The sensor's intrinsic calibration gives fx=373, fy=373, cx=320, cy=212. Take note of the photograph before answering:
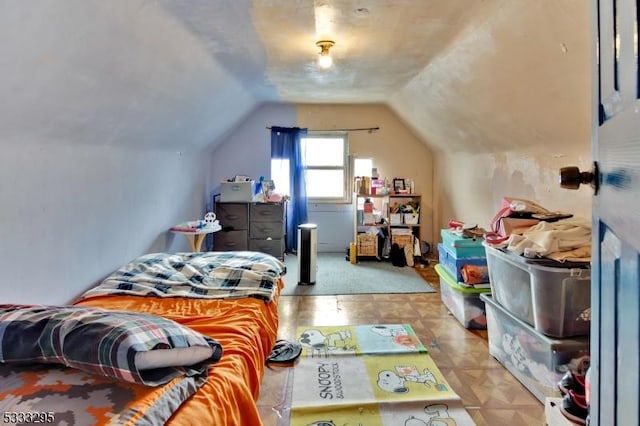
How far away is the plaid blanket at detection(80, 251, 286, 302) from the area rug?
1126mm

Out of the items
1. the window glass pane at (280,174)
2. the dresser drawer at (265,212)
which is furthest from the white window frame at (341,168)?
the dresser drawer at (265,212)

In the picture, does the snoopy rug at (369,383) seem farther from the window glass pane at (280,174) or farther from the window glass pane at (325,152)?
the window glass pane at (325,152)

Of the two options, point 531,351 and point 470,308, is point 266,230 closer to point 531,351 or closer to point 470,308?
point 470,308

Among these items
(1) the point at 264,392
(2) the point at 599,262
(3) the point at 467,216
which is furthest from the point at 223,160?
(2) the point at 599,262

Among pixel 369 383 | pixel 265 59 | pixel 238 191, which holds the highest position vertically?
pixel 265 59

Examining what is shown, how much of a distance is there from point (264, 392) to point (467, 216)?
314 cm

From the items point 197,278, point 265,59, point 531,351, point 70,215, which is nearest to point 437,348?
point 531,351

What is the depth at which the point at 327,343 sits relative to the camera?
255 cm

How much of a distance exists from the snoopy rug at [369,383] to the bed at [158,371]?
0.32 metres

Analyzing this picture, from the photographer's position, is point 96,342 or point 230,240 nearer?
point 96,342

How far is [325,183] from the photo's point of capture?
5543mm

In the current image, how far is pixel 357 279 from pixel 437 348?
1.66 metres

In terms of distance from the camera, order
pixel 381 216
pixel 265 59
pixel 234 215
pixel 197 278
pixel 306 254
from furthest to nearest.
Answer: pixel 381 216 < pixel 234 215 < pixel 306 254 < pixel 265 59 < pixel 197 278

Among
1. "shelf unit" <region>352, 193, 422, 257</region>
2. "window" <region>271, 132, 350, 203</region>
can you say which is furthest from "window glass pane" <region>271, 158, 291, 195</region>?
"shelf unit" <region>352, 193, 422, 257</region>
